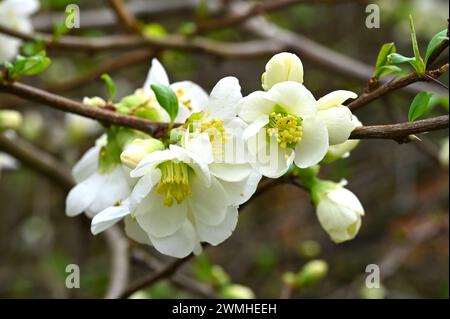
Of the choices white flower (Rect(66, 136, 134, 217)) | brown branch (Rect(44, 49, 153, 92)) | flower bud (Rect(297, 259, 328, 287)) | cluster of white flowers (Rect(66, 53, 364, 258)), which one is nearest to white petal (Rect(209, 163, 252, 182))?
cluster of white flowers (Rect(66, 53, 364, 258))

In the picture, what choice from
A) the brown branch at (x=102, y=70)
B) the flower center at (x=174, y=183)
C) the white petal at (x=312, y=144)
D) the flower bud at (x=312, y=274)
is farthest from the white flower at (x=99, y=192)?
the brown branch at (x=102, y=70)

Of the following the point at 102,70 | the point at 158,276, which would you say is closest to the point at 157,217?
the point at 158,276

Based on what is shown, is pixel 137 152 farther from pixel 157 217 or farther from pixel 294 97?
pixel 294 97

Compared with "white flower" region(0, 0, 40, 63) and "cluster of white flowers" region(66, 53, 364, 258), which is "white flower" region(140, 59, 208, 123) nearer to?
"cluster of white flowers" region(66, 53, 364, 258)

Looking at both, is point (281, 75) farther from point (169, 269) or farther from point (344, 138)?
point (169, 269)
